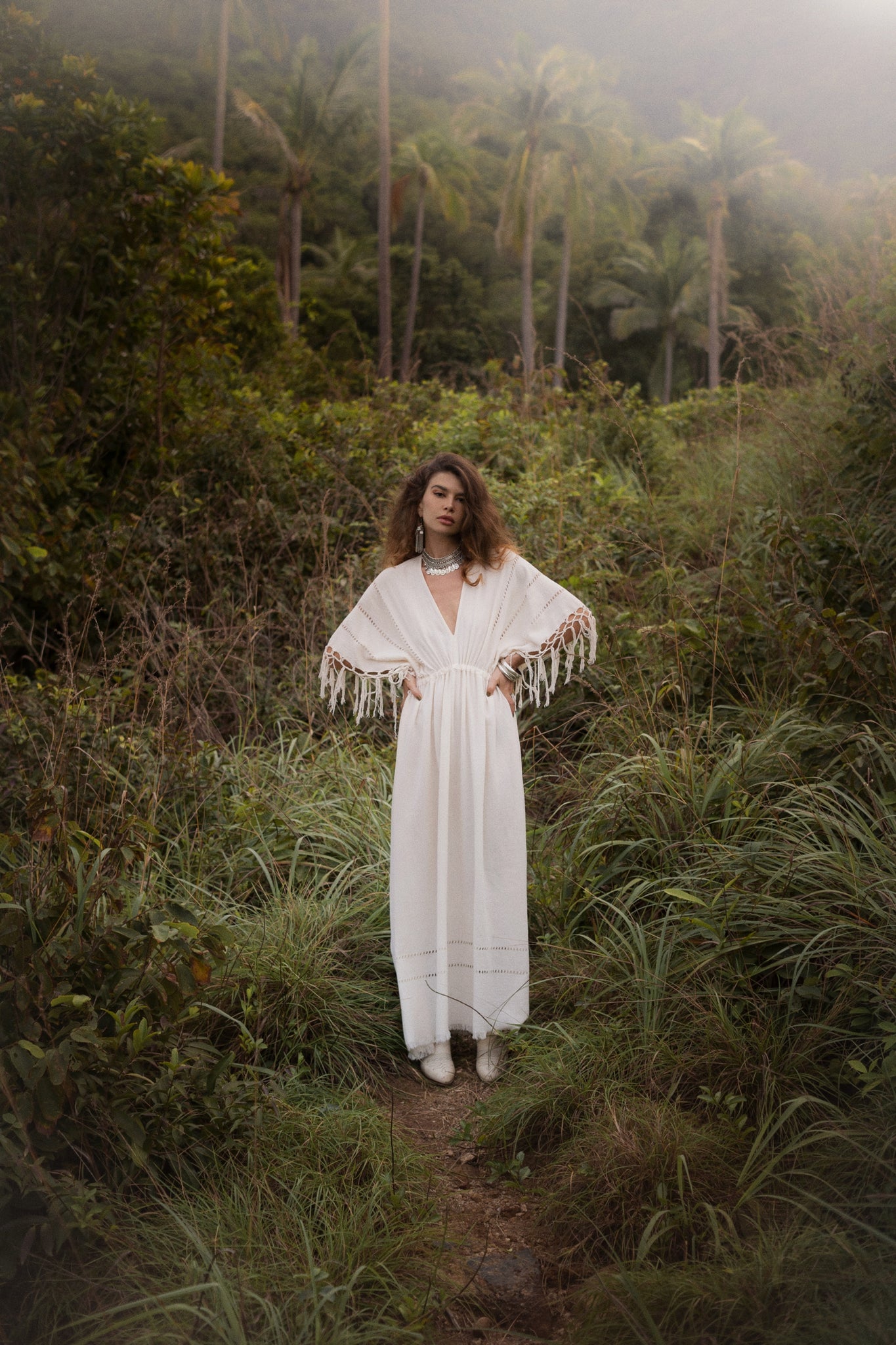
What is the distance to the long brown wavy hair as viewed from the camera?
3142 mm

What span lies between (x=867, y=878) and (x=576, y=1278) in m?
1.17

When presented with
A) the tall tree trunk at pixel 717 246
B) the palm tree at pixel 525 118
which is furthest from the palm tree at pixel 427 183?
the tall tree trunk at pixel 717 246

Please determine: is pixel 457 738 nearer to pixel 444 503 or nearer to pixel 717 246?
pixel 444 503

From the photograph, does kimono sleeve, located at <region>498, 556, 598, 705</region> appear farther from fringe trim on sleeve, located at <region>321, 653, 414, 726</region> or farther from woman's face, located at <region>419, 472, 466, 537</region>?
fringe trim on sleeve, located at <region>321, 653, 414, 726</region>

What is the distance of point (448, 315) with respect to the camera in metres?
24.8

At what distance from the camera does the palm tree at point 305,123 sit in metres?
22.1

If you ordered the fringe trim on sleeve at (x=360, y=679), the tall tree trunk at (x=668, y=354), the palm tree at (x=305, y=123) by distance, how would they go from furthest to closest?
the tall tree trunk at (x=668, y=354)
the palm tree at (x=305, y=123)
the fringe trim on sleeve at (x=360, y=679)

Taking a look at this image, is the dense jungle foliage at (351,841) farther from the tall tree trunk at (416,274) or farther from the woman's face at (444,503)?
the tall tree trunk at (416,274)

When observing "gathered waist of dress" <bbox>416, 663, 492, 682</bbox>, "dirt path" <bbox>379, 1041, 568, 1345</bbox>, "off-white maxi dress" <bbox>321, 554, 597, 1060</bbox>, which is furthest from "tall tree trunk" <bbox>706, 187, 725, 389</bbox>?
"dirt path" <bbox>379, 1041, 568, 1345</bbox>

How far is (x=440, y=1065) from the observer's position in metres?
2.98

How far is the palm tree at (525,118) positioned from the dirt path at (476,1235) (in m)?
21.8

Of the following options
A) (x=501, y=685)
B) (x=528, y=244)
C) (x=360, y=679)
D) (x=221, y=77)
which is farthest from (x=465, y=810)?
(x=528, y=244)

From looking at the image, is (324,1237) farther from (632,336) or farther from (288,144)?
(632,336)

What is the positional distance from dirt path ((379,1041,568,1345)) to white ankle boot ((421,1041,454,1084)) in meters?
0.02
